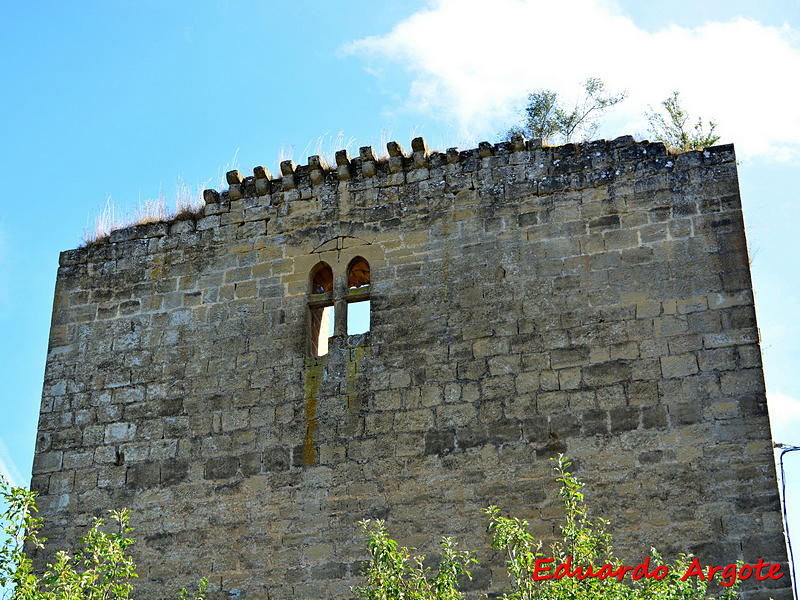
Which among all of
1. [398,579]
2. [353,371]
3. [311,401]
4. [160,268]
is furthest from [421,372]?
[160,268]

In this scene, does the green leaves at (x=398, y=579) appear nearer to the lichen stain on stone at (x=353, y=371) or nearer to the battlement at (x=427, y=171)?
the lichen stain on stone at (x=353, y=371)

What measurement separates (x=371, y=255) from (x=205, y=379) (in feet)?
5.85

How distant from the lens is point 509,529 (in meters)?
7.43

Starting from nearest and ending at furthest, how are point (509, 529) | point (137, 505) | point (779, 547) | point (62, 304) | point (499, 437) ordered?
point (509, 529), point (779, 547), point (499, 437), point (137, 505), point (62, 304)

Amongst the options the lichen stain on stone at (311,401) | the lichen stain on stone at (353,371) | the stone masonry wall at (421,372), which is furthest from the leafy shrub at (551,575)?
the lichen stain on stone at (353,371)

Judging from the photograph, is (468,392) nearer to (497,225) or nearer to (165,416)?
(497,225)

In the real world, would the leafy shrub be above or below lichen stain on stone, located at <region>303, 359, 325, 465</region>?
below

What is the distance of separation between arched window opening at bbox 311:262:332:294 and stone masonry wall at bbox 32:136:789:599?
0.10 meters

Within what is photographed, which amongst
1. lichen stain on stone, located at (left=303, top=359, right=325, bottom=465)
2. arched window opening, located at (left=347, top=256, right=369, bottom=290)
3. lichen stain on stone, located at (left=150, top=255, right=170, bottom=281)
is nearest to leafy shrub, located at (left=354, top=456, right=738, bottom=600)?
lichen stain on stone, located at (left=303, top=359, right=325, bottom=465)

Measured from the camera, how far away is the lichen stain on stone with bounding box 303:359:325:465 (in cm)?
954

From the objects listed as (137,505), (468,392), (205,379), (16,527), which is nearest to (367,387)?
(468,392)

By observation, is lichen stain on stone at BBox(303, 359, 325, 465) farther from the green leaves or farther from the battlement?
the green leaves

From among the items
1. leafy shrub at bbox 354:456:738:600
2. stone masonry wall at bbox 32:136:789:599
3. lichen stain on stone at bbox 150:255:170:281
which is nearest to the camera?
leafy shrub at bbox 354:456:738:600

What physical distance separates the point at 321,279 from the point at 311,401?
1.26 metres
